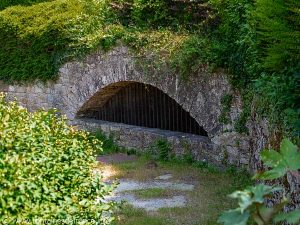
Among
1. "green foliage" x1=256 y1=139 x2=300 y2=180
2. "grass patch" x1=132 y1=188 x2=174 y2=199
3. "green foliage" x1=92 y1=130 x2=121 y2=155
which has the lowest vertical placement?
"grass patch" x1=132 y1=188 x2=174 y2=199

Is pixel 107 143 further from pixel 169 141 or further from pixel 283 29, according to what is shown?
pixel 283 29

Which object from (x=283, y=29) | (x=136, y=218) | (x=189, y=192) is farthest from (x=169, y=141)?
(x=283, y=29)

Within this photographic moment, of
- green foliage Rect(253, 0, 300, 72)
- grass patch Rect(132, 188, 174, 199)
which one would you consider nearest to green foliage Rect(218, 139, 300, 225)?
green foliage Rect(253, 0, 300, 72)

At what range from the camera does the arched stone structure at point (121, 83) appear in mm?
7219

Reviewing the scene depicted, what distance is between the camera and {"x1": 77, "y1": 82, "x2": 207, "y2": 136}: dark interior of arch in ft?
28.3

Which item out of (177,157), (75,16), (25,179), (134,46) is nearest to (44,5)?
(75,16)

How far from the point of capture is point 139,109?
9297mm

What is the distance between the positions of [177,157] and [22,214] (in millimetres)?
4718

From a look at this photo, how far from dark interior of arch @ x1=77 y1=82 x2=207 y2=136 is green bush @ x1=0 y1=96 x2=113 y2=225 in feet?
Answer: 13.7

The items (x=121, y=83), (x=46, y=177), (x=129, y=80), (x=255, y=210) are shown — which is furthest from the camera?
(x=121, y=83)

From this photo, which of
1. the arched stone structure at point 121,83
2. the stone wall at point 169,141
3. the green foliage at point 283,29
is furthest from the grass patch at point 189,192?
the green foliage at point 283,29

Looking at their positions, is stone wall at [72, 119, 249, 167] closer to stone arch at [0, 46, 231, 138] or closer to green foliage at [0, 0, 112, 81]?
stone arch at [0, 46, 231, 138]

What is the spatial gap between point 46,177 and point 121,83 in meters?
5.35

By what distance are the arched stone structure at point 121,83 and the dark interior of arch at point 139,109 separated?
0.14 metres
